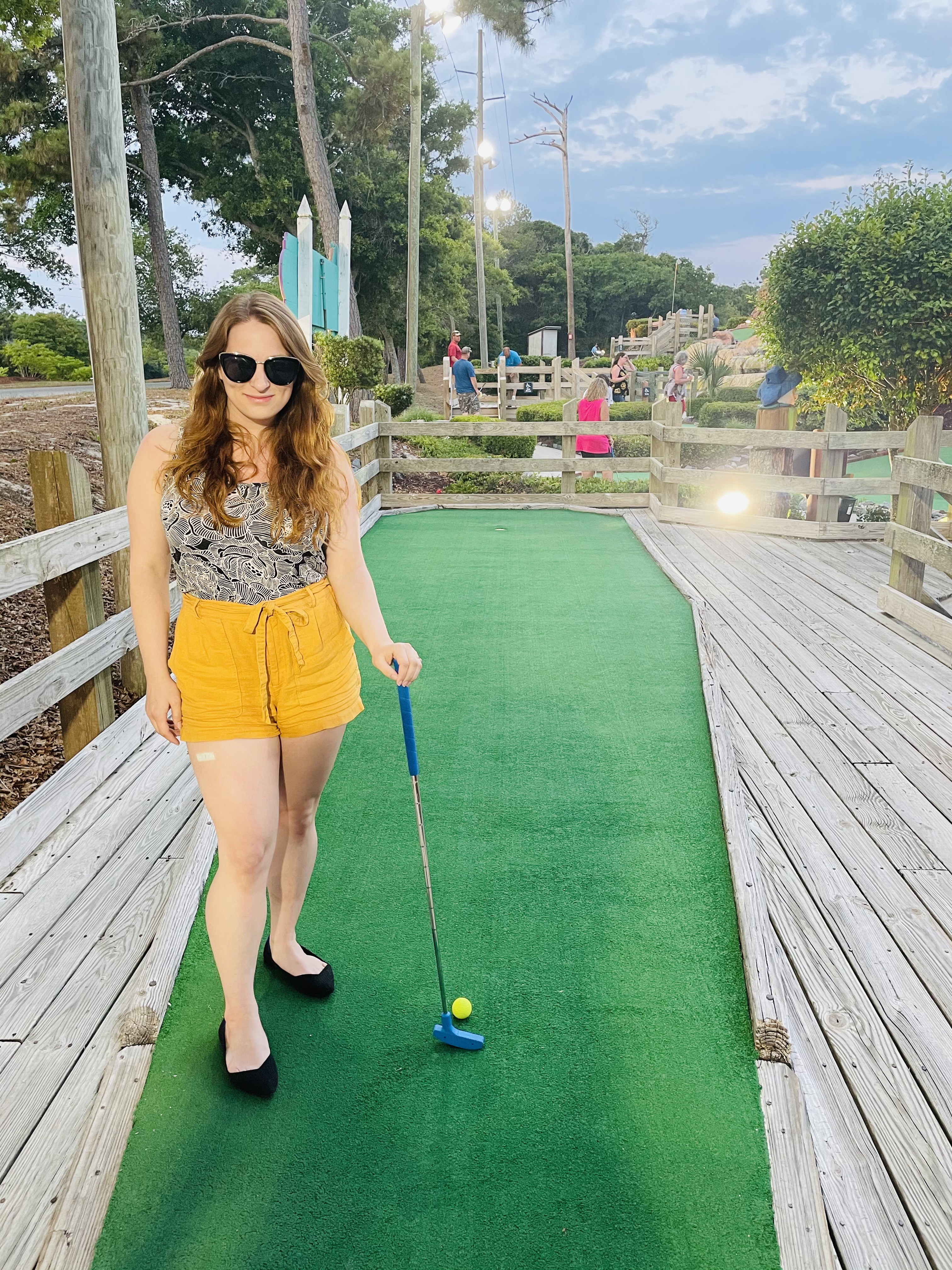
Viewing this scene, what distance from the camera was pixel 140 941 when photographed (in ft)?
8.45

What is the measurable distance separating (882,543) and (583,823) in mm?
6000

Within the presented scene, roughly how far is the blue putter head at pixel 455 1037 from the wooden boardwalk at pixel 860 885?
0.69 metres

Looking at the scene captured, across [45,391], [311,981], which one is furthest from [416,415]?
[311,981]

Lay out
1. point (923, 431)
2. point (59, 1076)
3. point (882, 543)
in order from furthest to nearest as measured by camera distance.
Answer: point (882, 543) → point (923, 431) → point (59, 1076)

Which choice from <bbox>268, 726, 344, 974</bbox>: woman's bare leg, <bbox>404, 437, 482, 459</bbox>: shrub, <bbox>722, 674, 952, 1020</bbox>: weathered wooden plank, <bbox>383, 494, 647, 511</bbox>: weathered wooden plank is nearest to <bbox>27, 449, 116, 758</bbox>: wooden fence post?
<bbox>268, 726, 344, 974</bbox>: woman's bare leg

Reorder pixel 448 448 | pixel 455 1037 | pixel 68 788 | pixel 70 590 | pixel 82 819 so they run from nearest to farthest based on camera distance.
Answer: pixel 455 1037
pixel 82 819
pixel 68 788
pixel 70 590
pixel 448 448

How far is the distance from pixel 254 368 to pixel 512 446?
13245 millimetres

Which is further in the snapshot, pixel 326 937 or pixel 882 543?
pixel 882 543

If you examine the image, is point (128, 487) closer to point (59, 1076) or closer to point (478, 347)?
point (59, 1076)

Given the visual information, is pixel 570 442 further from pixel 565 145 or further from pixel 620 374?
pixel 565 145

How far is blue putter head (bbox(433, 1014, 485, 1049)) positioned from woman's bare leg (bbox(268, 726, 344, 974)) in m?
Result: 0.36

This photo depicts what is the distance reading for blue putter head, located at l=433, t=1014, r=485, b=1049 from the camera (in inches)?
86.4

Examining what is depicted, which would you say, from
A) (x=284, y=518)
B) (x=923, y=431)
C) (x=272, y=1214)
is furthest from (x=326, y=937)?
(x=923, y=431)

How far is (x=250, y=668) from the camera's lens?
6.43 feet
